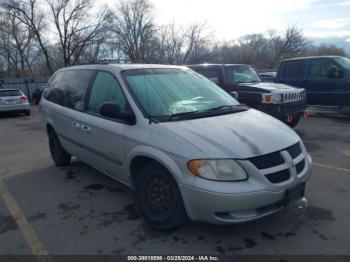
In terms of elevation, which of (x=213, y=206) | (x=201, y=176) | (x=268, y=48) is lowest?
(x=213, y=206)

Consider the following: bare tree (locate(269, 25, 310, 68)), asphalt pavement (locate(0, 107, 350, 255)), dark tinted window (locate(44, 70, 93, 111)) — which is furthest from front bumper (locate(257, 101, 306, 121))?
bare tree (locate(269, 25, 310, 68))

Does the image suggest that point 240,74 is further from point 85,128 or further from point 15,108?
point 15,108

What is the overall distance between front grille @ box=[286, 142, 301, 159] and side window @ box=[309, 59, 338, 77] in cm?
738

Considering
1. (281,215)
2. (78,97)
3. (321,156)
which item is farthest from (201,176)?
(321,156)

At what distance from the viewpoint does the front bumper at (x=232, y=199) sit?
283 cm

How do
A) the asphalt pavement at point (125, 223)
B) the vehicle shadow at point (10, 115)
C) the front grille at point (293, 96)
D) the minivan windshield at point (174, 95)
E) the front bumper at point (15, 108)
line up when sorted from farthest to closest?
the vehicle shadow at point (10, 115)
the front bumper at point (15, 108)
the front grille at point (293, 96)
the minivan windshield at point (174, 95)
the asphalt pavement at point (125, 223)

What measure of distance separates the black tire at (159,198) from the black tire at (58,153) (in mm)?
2838

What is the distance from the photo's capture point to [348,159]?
5.70m

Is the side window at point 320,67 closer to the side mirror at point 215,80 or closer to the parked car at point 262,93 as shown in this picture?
the parked car at point 262,93

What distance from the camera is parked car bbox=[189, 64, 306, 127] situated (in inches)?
290

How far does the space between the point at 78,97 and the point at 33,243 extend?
226cm

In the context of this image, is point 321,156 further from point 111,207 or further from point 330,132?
point 111,207

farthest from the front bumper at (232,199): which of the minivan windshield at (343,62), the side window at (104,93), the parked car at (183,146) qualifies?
the minivan windshield at (343,62)

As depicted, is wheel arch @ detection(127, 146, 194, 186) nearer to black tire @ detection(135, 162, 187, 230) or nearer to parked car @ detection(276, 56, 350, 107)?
black tire @ detection(135, 162, 187, 230)
